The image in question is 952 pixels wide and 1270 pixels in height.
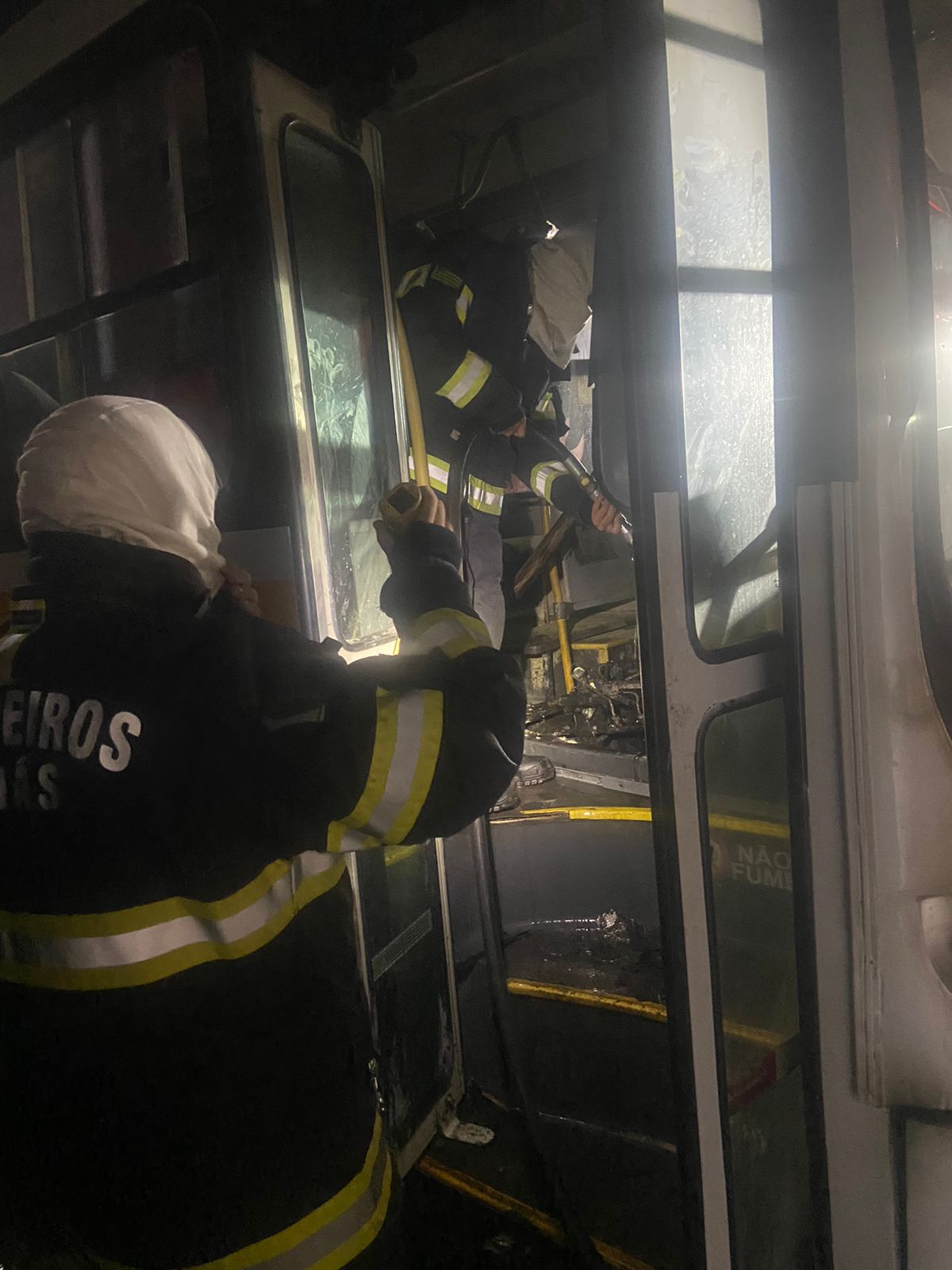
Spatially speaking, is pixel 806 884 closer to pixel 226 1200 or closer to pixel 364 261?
pixel 226 1200

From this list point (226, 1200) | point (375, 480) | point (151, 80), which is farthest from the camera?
point (375, 480)

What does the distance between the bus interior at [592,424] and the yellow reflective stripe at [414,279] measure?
112 mm

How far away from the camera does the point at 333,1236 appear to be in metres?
1.21

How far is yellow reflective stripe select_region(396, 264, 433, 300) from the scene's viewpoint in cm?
241

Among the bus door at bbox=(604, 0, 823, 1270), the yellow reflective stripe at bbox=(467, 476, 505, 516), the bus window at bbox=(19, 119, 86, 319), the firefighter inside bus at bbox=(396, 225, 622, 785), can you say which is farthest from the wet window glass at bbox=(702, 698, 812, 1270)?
the bus window at bbox=(19, 119, 86, 319)

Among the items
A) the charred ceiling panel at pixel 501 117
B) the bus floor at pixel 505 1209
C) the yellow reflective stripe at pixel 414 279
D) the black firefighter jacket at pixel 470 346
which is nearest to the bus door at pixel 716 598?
the bus floor at pixel 505 1209

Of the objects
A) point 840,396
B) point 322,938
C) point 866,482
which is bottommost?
point 322,938

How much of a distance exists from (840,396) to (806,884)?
2.41 ft

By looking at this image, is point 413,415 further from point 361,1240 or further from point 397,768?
point 361,1240

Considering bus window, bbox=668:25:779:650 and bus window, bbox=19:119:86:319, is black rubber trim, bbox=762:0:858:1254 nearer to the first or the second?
bus window, bbox=668:25:779:650

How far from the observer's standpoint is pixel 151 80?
A: 195 cm

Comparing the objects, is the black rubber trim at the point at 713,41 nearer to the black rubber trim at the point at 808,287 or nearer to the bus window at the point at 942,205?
the black rubber trim at the point at 808,287

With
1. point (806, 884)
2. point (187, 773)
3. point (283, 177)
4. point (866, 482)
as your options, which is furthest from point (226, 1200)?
point (283, 177)

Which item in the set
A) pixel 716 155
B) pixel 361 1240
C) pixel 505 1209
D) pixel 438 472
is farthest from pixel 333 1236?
pixel 438 472
